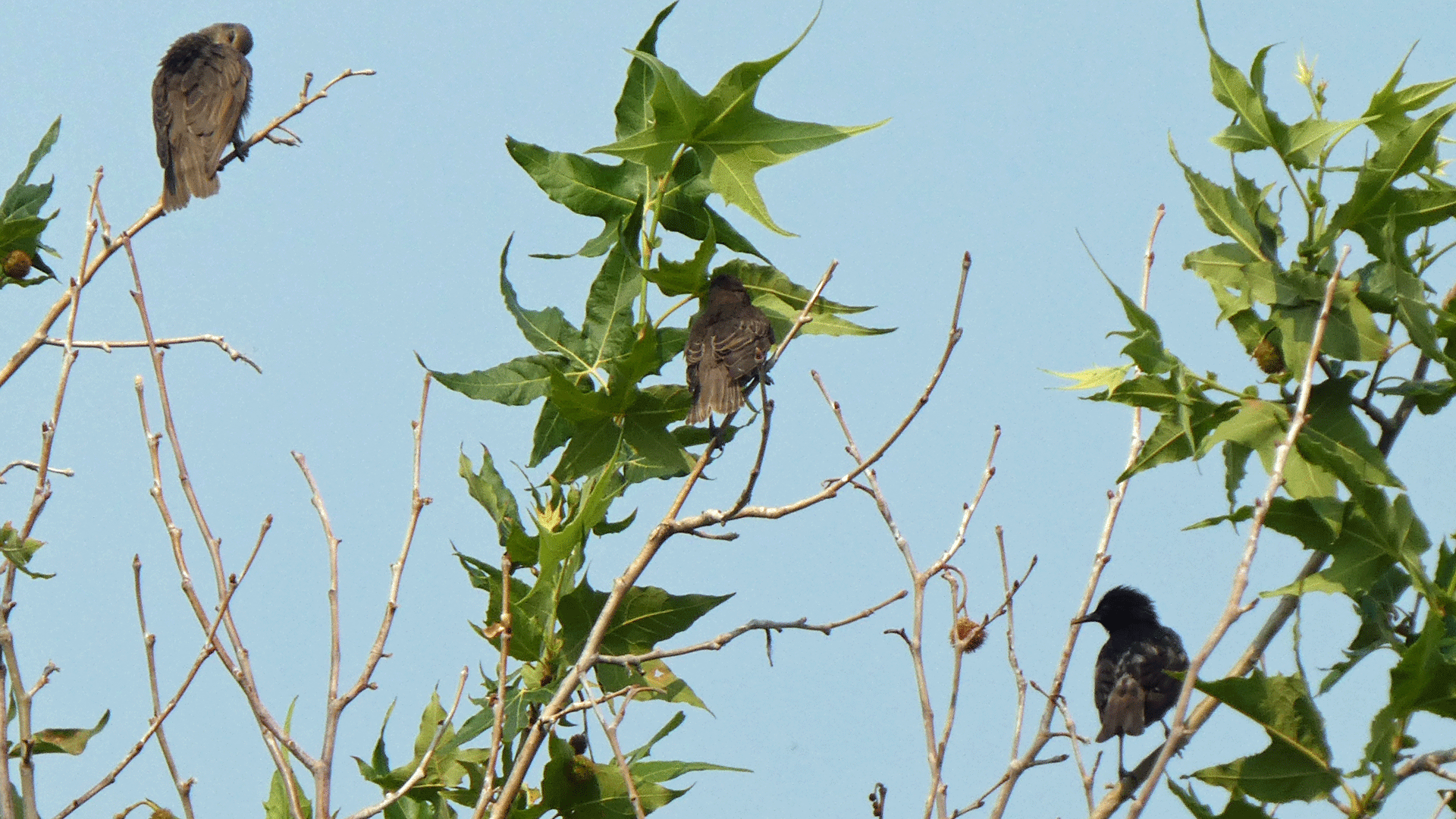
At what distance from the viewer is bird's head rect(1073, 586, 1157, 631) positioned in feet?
23.2

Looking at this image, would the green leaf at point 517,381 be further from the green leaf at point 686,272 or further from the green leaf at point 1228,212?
the green leaf at point 1228,212

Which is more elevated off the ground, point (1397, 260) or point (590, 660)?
point (1397, 260)

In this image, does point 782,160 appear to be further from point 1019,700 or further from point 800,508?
point 1019,700

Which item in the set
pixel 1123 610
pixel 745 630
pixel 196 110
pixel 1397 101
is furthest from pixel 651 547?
pixel 196 110

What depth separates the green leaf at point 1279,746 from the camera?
10.2 ft

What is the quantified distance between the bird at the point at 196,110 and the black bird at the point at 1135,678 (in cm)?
669

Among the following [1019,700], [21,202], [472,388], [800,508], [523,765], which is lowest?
[523,765]

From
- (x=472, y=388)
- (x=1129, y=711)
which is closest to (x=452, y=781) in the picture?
(x=472, y=388)

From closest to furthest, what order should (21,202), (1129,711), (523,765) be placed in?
(523,765) → (21,202) → (1129,711)

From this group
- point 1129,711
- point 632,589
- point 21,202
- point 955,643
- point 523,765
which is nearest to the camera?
point 523,765

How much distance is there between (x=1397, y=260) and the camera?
370cm

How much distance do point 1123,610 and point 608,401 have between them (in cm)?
418

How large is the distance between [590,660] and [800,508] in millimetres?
664

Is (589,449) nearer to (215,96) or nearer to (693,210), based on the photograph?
(693,210)
